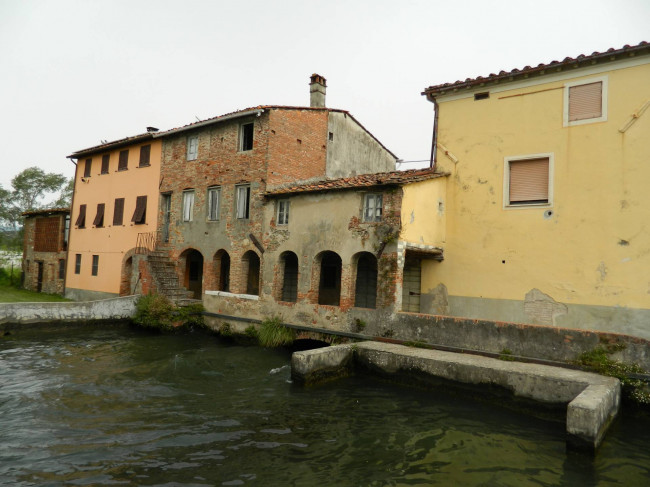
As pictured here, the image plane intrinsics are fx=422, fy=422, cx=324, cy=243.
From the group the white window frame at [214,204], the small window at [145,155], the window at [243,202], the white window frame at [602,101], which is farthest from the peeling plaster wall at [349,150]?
the white window frame at [602,101]

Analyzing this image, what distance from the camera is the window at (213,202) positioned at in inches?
648

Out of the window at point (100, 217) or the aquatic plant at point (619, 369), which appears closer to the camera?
the aquatic plant at point (619, 369)

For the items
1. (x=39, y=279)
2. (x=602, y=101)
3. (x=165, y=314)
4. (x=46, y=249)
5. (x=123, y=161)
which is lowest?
(x=165, y=314)

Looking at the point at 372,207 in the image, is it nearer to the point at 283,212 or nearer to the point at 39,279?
the point at 283,212

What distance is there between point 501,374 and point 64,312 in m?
14.6

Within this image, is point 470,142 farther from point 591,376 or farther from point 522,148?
point 591,376

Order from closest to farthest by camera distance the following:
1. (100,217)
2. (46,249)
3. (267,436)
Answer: (267,436) < (100,217) < (46,249)

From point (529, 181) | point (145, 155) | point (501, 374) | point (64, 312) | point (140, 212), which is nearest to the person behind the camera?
point (501, 374)

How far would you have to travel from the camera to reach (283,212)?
46.7ft

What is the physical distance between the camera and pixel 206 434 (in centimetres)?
660

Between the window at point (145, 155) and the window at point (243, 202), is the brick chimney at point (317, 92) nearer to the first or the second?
the window at point (243, 202)

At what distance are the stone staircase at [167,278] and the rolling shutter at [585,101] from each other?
13.8m

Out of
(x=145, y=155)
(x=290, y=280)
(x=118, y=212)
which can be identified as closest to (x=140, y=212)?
(x=118, y=212)

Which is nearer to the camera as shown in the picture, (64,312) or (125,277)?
(64,312)
